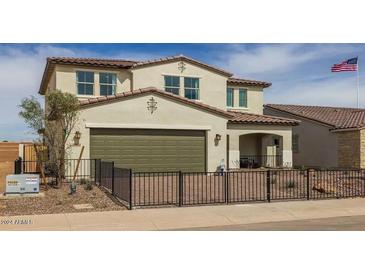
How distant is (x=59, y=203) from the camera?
1390 centimetres

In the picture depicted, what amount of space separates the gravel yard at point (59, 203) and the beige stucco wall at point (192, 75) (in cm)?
1164

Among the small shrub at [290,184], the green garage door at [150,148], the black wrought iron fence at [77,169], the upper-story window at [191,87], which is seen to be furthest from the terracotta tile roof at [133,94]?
the small shrub at [290,184]

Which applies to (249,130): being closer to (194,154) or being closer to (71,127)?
(194,154)

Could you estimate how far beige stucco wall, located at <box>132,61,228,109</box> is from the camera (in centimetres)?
2667

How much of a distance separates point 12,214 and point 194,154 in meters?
12.1

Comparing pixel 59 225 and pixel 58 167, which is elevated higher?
pixel 58 167

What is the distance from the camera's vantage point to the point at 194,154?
75.7 feet

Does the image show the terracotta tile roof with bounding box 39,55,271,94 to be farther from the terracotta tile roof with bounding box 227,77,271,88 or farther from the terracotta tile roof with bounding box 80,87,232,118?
the terracotta tile roof with bounding box 80,87,232,118

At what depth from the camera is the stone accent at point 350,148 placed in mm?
27688

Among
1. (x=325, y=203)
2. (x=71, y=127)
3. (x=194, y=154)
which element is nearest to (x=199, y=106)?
(x=194, y=154)

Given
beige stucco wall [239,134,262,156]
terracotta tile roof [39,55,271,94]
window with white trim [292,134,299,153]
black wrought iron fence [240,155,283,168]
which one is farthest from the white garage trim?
window with white trim [292,134,299,153]

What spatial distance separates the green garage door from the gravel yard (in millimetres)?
4926

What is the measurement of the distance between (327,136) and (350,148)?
228cm

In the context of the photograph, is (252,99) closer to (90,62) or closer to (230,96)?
(230,96)
